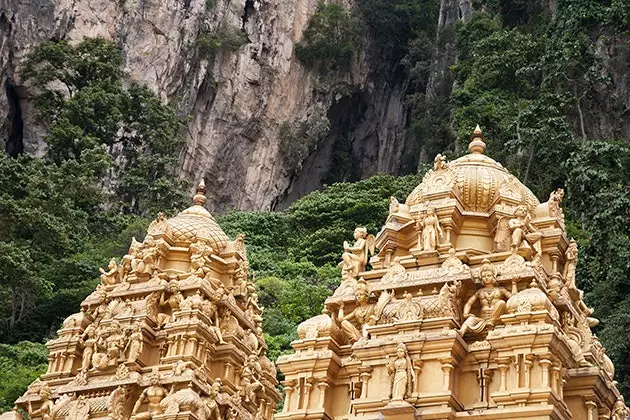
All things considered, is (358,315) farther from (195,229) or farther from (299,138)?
(299,138)

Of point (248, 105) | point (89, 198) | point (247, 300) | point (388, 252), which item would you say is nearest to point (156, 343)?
point (247, 300)

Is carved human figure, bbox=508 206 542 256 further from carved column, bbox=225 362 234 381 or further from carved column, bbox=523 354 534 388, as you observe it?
carved column, bbox=225 362 234 381

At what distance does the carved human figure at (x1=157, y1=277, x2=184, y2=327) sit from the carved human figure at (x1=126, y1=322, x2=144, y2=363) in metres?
0.70

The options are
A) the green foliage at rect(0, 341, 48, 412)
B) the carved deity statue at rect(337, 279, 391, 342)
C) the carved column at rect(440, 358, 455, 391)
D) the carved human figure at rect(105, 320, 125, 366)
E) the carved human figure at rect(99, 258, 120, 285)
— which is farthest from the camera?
the green foliage at rect(0, 341, 48, 412)

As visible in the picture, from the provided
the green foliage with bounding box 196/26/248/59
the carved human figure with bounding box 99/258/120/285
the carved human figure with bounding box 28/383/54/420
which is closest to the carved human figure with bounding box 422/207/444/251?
the carved human figure with bounding box 99/258/120/285

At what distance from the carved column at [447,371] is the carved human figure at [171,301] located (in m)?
6.99

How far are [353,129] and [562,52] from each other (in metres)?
22.2

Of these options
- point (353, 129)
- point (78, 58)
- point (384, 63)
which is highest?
point (384, 63)

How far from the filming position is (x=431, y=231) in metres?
17.1

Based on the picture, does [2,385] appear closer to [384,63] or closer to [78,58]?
[78,58]

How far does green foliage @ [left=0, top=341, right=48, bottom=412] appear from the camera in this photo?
98.5 ft

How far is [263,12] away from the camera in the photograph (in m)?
59.4

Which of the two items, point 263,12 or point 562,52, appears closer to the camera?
point 562,52

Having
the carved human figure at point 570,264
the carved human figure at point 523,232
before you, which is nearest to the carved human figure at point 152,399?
the carved human figure at point 523,232
